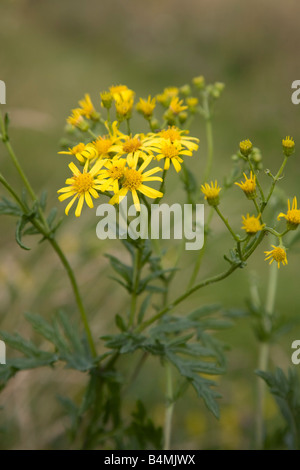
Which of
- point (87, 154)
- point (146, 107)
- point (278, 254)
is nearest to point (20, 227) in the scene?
point (87, 154)

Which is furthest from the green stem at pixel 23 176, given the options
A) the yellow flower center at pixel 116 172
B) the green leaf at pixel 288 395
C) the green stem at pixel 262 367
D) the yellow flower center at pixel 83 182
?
the green stem at pixel 262 367

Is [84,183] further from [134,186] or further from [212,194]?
[212,194]

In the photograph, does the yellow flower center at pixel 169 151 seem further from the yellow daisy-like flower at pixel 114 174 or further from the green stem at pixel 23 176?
the green stem at pixel 23 176

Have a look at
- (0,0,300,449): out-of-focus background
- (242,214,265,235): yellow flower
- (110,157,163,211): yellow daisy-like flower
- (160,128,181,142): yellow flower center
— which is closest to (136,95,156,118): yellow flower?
(160,128,181,142): yellow flower center

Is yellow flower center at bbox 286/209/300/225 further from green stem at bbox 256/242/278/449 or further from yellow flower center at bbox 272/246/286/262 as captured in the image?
green stem at bbox 256/242/278/449

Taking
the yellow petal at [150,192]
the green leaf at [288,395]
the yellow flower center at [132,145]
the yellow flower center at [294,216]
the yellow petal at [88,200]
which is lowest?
the green leaf at [288,395]
